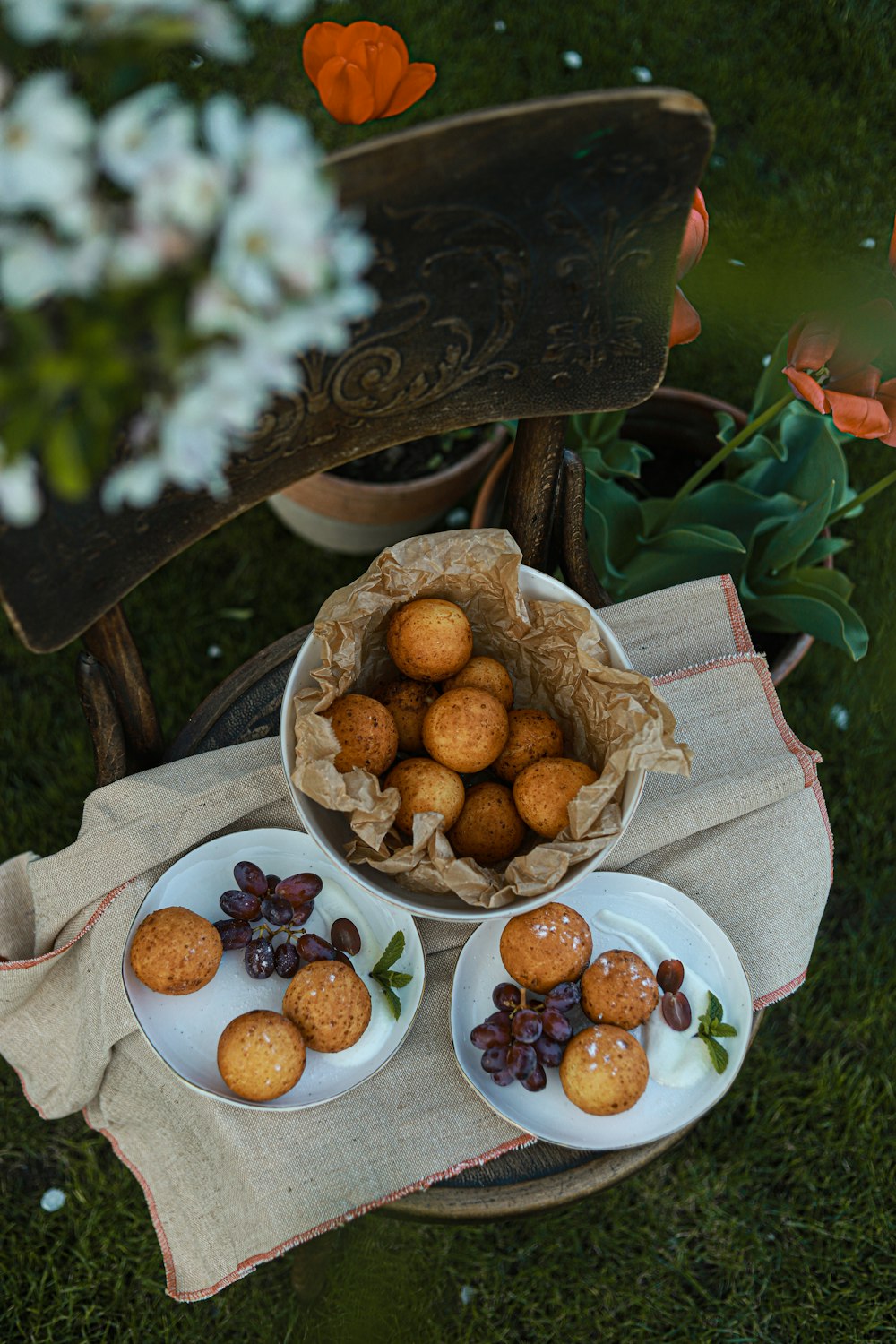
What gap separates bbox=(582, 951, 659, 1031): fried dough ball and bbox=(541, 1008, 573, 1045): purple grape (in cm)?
3

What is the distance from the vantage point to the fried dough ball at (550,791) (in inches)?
40.9

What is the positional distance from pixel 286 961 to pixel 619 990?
355mm

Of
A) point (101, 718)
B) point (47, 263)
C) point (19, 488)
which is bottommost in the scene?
point (101, 718)

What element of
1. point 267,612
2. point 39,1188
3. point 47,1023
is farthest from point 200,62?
point 39,1188

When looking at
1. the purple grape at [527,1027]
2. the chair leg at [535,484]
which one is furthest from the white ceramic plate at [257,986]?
the chair leg at [535,484]

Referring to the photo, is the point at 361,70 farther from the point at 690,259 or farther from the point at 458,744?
the point at 458,744

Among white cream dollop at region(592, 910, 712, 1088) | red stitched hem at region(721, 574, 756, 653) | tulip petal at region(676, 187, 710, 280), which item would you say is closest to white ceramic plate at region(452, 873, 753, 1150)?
white cream dollop at region(592, 910, 712, 1088)

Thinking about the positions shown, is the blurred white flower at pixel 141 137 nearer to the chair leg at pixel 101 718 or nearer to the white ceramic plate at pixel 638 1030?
the chair leg at pixel 101 718

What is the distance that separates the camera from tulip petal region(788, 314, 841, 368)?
110 centimetres

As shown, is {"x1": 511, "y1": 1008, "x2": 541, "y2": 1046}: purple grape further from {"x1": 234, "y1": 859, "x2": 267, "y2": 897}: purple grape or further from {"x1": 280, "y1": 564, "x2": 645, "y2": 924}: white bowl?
{"x1": 234, "y1": 859, "x2": 267, "y2": 897}: purple grape

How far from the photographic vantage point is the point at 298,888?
116 cm

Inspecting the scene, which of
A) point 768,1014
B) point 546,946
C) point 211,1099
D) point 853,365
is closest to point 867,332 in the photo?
point 853,365

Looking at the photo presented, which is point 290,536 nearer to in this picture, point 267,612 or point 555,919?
point 267,612

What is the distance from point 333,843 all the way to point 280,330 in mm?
602
